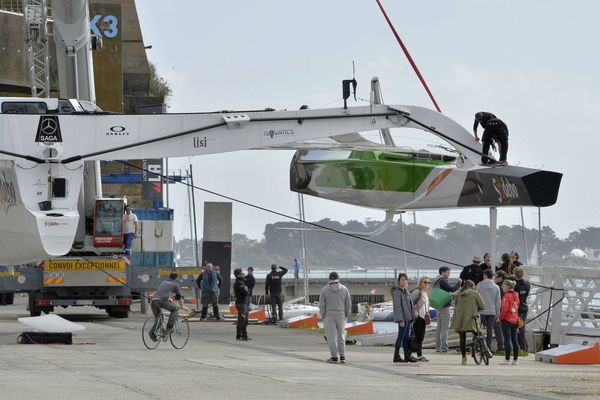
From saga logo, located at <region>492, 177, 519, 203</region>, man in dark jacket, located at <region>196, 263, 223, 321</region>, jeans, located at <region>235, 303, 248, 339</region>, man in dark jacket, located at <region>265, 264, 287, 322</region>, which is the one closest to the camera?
jeans, located at <region>235, 303, 248, 339</region>

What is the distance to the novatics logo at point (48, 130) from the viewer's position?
24.7 metres

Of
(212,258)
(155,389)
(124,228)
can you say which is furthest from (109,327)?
(155,389)

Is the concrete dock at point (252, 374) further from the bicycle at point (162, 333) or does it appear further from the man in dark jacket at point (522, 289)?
the man in dark jacket at point (522, 289)

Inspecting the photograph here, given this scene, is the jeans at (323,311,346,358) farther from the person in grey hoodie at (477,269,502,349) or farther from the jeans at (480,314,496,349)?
the jeans at (480,314,496,349)

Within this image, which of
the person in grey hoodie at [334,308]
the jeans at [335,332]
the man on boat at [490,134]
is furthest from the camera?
the man on boat at [490,134]

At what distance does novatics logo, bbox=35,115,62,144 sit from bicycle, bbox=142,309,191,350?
3901 mm

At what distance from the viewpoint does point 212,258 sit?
46.0m

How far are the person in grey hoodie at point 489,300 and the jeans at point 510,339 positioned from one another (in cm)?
29

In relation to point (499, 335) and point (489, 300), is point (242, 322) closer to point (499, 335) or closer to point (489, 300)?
point (499, 335)

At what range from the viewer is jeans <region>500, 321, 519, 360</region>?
23.8 metres

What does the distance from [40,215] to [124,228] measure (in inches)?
340

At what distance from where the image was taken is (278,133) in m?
26.5

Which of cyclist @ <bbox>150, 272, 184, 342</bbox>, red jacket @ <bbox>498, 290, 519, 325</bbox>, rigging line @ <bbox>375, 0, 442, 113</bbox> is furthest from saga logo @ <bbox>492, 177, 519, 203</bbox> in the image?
cyclist @ <bbox>150, 272, 184, 342</bbox>

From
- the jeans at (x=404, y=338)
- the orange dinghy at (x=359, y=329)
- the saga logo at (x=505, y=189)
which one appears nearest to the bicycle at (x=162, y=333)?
the jeans at (x=404, y=338)
